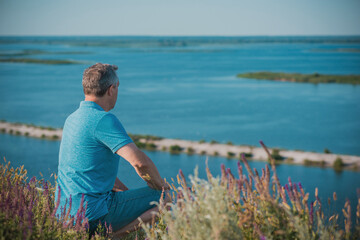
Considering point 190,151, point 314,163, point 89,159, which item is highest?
point 89,159

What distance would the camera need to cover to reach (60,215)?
2.32m

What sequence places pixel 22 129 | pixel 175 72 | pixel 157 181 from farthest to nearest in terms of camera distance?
pixel 175 72 < pixel 22 129 < pixel 157 181

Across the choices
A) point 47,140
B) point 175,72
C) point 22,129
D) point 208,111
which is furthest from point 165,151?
point 175,72

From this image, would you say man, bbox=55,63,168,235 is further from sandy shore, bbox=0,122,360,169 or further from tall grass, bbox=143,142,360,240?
sandy shore, bbox=0,122,360,169

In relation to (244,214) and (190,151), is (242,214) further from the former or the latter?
(190,151)

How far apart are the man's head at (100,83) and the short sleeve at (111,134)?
22cm

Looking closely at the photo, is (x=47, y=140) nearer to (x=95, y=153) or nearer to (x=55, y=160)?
(x=55, y=160)

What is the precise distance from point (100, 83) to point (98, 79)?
0.03 m

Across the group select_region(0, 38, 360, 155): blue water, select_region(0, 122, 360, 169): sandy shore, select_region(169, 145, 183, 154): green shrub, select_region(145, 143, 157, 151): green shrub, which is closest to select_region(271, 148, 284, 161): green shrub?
select_region(0, 122, 360, 169): sandy shore

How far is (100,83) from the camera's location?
2.43 metres

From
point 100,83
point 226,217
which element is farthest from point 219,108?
Result: point 226,217

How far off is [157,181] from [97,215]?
417mm

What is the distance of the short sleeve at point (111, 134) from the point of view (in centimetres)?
225

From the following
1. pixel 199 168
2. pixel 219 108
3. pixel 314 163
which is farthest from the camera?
pixel 219 108
